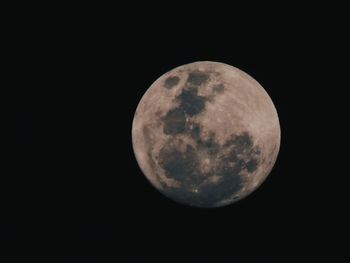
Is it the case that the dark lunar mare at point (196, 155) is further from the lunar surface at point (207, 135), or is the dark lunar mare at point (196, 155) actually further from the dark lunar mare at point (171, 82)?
the dark lunar mare at point (171, 82)

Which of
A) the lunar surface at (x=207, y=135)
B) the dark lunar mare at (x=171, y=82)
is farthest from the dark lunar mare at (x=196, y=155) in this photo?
the dark lunar mare at (x=171, y=82)

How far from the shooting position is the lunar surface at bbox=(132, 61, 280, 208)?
198 inches

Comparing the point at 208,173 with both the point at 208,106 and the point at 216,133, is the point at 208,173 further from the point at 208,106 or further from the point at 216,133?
the point at 208,106

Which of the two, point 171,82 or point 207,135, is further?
point 171,82

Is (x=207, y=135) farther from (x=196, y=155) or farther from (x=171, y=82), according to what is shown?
(x=171, y=82)

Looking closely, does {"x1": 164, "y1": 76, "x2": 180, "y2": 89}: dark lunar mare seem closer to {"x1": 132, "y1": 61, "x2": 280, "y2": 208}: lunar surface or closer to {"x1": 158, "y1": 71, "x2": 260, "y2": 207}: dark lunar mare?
{"x1": 132, "y1": 61, "x2": 280, "y2": 208}: lunar surface

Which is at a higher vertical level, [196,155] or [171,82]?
[171,82]

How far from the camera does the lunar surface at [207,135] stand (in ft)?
16.5

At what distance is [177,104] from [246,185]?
1.50m

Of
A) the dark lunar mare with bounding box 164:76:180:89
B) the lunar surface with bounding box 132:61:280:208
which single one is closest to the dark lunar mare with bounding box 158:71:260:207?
the lunar surface with bounding box 132:61:280:208

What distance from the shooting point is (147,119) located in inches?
213

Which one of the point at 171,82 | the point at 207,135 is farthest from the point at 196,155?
the point at 171,82

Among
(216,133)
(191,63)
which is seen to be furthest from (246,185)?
(191,63)

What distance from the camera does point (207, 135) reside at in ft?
16.4
